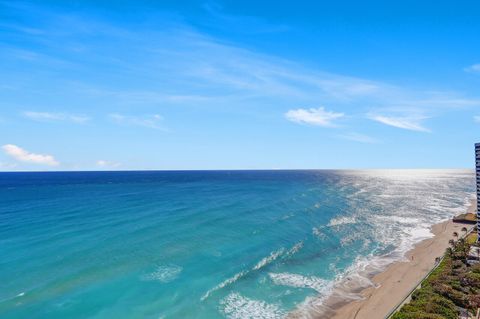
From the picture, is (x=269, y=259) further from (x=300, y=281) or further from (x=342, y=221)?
(x=342, y=221)

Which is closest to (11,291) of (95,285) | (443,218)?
(95,285)

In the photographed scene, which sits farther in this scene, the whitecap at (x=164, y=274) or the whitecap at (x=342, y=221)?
the whitecap at (x=342, y=221)

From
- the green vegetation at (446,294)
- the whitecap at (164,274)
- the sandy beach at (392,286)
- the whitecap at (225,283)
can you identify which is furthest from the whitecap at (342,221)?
the whitecap at (164,274)

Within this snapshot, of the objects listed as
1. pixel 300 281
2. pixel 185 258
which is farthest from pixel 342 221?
pixel 185 258

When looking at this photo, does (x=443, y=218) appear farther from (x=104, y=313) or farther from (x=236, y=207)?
(x=104, y=313)

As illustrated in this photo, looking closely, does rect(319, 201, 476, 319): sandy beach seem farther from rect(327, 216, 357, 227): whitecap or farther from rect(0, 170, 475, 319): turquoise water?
rect(327, 216, 357, 227): whitecap

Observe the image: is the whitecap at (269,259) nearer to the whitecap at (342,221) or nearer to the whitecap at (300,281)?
the whitecap at (300,281)
